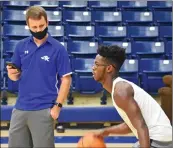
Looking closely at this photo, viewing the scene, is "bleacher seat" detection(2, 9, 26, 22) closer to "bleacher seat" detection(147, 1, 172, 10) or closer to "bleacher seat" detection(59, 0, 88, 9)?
"bleacher seat" detection(59, 0, 88, 9)

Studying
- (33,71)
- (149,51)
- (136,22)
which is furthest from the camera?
(136,22)

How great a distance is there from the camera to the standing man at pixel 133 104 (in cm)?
242

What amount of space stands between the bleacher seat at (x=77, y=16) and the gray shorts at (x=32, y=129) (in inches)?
182

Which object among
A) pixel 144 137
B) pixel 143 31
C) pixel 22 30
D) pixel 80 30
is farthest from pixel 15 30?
pixel 144 137

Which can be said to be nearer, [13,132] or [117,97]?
[117,97]

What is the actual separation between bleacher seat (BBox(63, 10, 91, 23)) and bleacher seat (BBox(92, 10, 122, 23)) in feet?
0.42

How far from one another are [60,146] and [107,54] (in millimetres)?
3060

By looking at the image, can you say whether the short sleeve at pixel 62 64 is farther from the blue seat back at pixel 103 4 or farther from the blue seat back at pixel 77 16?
the blue seat back at pixel 103 4

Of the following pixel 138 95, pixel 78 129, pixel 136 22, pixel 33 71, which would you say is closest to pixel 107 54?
pixel 138 95

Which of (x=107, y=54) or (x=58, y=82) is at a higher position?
(x=107, y=54)

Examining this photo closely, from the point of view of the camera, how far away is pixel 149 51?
746 centimetres

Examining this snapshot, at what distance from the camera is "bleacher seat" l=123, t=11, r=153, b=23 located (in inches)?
321

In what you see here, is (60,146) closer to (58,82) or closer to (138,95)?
(58,82)

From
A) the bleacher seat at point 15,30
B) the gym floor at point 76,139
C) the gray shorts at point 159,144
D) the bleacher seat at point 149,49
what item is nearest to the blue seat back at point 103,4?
the bleacher seat at point 149,49
